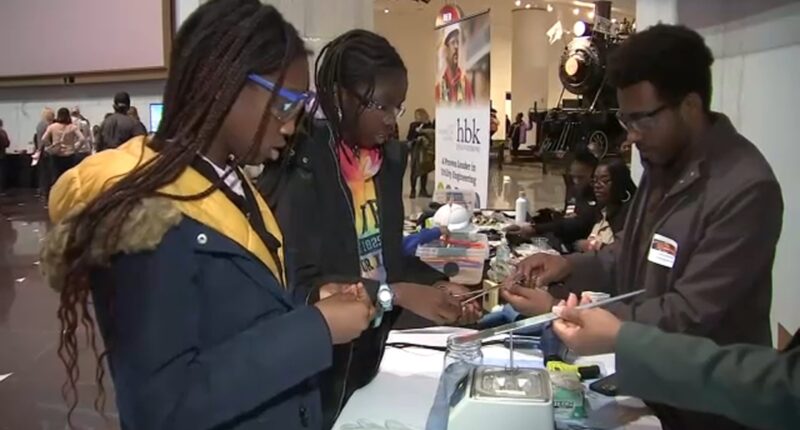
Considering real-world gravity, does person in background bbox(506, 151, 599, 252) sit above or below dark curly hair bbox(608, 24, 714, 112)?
below

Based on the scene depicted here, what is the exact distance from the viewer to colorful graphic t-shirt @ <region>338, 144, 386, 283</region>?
1.60m

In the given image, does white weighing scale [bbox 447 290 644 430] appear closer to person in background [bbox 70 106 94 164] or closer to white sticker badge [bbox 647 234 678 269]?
white sticker badge [bbox 647 234 678 269]

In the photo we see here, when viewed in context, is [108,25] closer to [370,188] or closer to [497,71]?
[370,188]

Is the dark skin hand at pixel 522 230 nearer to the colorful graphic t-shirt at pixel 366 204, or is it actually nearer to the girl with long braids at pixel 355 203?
the girl with long braids at pixel 355 203

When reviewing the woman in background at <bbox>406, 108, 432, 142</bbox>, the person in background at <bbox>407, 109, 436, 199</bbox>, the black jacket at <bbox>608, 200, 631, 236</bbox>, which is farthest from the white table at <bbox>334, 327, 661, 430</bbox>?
the woman in background at <bbox>406, 108, 432, 142</bbox>

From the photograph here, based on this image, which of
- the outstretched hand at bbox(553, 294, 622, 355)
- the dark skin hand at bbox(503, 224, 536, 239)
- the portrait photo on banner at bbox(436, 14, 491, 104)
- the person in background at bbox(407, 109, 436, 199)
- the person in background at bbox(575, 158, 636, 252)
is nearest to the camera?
the outstretched hand at bbox(553, 294, 622, 355)

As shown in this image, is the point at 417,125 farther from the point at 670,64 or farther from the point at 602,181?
the point at 670,64

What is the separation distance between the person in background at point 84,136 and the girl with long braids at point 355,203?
9.47 m

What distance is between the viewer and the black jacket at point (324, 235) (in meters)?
1.40

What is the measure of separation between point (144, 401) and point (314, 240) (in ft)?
2.02

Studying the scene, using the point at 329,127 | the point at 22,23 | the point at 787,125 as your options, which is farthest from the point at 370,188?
the point at 22,23

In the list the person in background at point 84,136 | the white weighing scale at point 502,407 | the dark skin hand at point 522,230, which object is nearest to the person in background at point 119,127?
the person in background at point 84,136

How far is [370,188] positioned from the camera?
5.55ft

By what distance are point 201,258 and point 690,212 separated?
96cm
